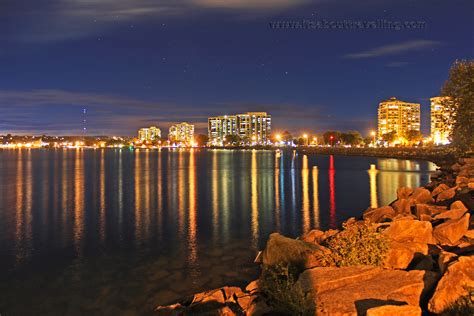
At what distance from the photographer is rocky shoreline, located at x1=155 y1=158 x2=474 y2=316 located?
29.7 feet

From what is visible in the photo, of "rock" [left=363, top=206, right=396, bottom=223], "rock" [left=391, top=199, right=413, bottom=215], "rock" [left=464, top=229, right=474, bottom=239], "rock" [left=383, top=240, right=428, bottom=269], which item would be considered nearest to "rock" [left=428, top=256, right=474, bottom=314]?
"rock" [left=383, top=240, right=428, bottom=269]

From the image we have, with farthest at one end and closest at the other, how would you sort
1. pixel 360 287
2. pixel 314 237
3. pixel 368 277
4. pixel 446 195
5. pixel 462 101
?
1. pixel 462 101
2. pixel 446 195
3. pixel 314 237
4. pixel 368 277
5. pixel 360 287

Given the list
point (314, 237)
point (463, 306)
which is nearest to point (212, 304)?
point (463, 306)

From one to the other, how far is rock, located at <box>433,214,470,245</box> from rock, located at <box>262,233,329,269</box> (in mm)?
4345

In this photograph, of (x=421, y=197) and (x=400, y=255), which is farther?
(x=421, y=197)

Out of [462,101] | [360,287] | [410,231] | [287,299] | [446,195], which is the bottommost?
[287,299]

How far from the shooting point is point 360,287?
9.86 metres

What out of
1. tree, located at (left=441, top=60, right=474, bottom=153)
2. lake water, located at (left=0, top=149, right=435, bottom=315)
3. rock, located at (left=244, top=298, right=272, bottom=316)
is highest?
tree, located at (left=441, top=60, right=474, bottom=153)

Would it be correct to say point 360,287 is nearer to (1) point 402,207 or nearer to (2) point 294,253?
(2) point 294,253

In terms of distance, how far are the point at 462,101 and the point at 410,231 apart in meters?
26.7

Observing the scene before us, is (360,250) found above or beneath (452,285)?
above

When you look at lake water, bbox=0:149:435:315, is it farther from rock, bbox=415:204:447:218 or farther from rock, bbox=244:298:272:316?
rock, bbox=415:204:447:218

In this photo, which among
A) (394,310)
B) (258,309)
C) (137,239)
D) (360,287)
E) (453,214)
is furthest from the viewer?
(137,239)

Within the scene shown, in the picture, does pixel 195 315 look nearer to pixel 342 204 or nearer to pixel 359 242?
pixel 359 242
